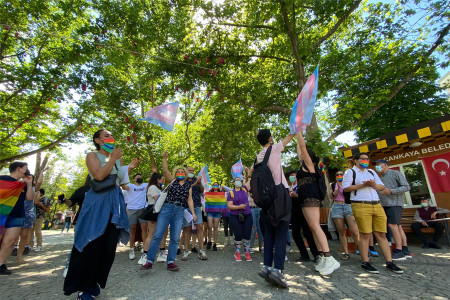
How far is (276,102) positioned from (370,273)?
356 inches

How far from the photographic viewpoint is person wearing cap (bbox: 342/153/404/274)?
14.1 ft

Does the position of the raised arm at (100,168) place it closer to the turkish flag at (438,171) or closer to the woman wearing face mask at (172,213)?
the woman wearing face mask at (172,213)

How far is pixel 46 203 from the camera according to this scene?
8.97 meters

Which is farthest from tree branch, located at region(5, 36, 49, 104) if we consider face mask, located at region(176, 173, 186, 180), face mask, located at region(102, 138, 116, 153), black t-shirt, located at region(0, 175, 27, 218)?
face mask, located at region(102, 138, 116, 153)

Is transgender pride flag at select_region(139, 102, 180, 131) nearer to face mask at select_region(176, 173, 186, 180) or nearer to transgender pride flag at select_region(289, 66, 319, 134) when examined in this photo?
face mask at select_region(176, 173, 186, 180)

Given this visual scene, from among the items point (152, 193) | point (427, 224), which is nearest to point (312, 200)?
point (152, 193)

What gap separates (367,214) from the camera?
4.34 m

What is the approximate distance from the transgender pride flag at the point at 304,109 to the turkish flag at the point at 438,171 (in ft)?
26.1

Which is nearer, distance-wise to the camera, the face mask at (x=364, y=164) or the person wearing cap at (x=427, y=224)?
the face mask at (x=364, y=164)

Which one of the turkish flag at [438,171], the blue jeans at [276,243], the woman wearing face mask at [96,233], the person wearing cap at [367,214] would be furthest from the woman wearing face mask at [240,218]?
the turkish flag at [438,171]

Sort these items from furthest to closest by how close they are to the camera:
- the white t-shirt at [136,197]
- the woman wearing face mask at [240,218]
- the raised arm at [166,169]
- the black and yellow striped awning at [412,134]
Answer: the black and yellow striped awning at [412,134] → the white t-shirt at [136,197] → the woman wearing face mask at [240,218] → the raised arm at [166,169]

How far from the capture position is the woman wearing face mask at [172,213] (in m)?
4.57

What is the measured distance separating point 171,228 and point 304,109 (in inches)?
132

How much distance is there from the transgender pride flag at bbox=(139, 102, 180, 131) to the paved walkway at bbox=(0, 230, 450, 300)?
295 centimetres
